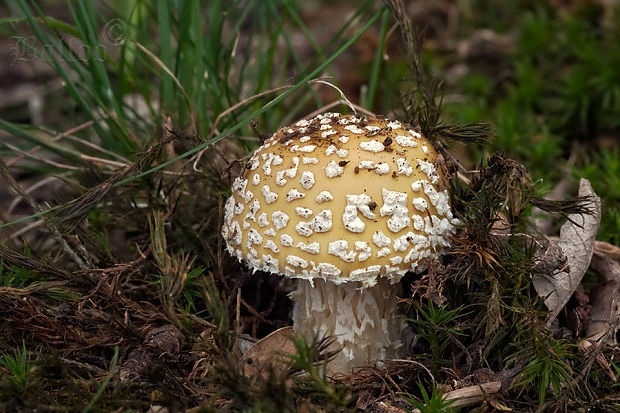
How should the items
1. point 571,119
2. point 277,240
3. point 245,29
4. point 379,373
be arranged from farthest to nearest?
point 245,29, point 571,119, point 379,373, point 277,240

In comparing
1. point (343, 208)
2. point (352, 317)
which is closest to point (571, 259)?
point (352, 317)

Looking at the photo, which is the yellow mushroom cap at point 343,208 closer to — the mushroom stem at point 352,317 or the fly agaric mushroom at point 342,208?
the fly agaric mushroom at point 342,208

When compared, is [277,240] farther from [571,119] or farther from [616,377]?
[571,119]

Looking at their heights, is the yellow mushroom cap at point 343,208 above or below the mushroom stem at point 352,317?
above

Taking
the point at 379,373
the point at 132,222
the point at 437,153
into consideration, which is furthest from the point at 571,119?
the point at 132,222

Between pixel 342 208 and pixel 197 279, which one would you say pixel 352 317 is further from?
pixel 197 279

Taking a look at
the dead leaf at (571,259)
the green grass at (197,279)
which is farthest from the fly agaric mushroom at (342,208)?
the dead leaf at (571,259)

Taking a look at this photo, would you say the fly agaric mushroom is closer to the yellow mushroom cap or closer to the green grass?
the yellow mushroom cap
